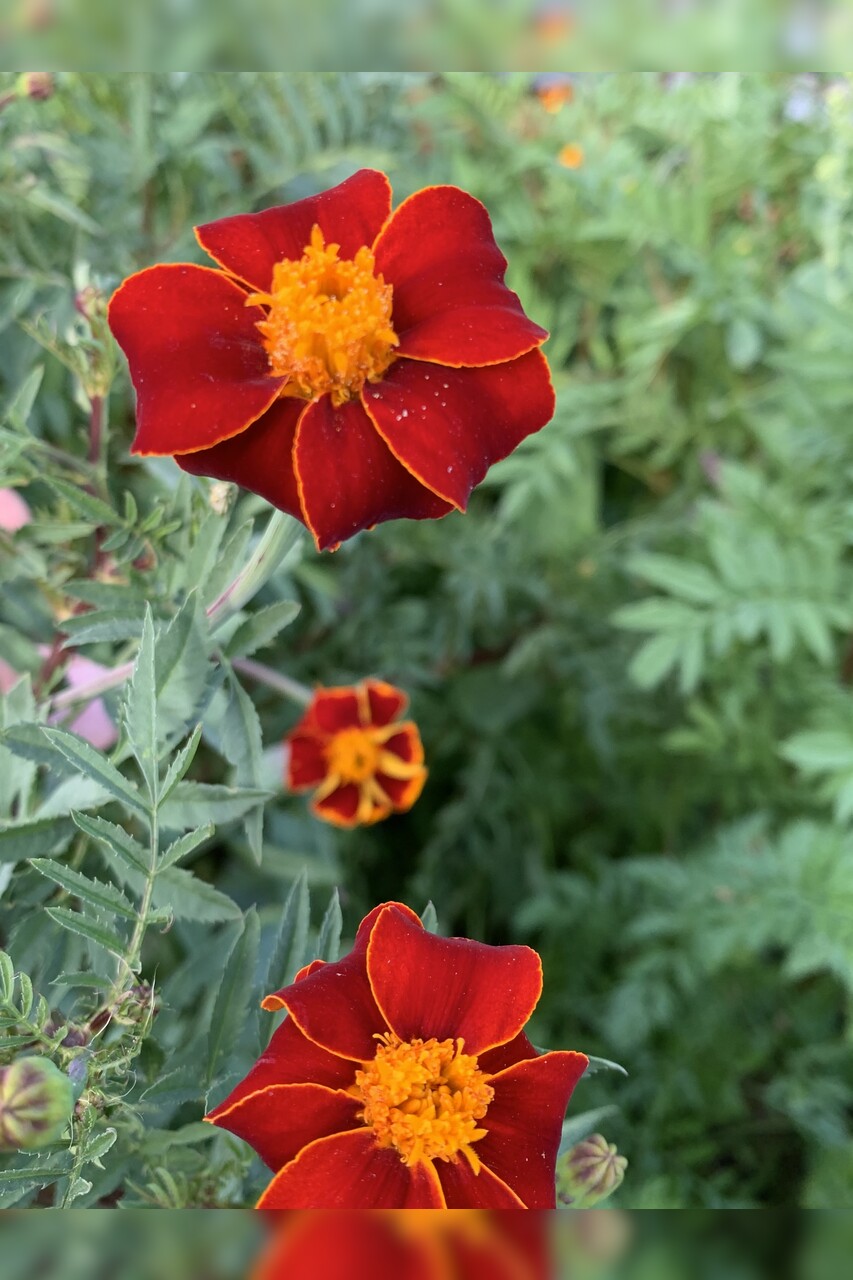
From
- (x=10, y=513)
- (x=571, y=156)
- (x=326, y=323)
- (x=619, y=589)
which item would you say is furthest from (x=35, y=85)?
(x=571, y=156)

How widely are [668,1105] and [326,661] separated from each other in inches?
22.0

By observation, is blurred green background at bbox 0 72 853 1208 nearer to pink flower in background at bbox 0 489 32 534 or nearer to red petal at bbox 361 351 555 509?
pink flower in background at bbox 0 489 32 534

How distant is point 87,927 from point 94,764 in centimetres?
6

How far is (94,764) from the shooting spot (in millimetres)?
410

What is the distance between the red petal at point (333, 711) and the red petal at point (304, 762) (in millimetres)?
17

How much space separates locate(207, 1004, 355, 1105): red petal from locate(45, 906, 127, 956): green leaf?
70 millimetres

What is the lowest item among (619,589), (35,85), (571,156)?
(619,589)

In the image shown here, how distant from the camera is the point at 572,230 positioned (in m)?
1.37

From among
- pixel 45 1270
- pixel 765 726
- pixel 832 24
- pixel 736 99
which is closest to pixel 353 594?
pixel 765 726

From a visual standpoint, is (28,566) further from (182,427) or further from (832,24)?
(832,24)

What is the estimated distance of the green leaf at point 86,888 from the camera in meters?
0.39

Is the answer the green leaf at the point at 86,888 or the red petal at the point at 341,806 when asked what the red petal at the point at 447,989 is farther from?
the red petal at the point at 341,806

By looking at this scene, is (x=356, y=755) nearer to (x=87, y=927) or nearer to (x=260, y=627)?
(x=260, y=627)

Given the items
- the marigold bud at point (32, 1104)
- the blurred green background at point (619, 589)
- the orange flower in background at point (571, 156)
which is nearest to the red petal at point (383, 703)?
the blurred green background at point (619, 589)
